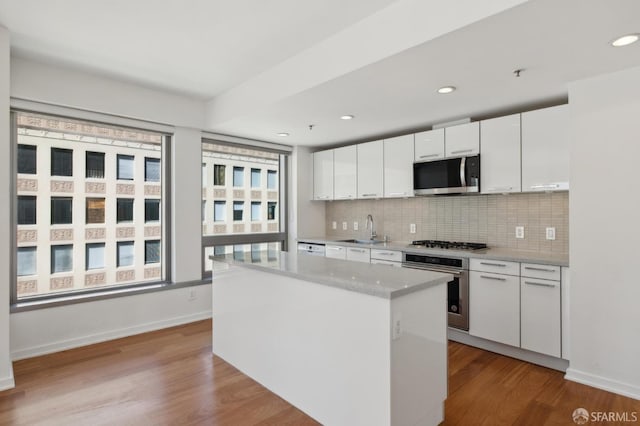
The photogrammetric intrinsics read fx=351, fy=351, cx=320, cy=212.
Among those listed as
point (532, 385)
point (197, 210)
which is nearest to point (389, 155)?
point (197, 210)

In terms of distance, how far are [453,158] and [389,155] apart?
85 centimetres

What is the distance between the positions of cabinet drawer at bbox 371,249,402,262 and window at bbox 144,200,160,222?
8.29ft

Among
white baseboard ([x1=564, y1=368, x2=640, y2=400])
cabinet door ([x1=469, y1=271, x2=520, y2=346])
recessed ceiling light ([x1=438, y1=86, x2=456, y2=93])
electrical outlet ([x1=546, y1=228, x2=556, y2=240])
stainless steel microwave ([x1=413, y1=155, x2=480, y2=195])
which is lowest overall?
white baseboard ([x1=564, y1=368, x2=640, y2=400])

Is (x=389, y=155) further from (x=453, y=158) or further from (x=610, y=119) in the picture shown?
(x=610, y=119)

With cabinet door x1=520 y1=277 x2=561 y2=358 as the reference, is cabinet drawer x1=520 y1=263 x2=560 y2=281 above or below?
above

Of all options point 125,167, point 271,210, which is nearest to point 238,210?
point 271,210

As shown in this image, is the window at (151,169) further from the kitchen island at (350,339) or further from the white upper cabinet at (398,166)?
the white upper cabinet at (398,166)

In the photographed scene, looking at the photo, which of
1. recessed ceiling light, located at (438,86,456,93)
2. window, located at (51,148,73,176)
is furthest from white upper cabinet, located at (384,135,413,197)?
window, located at (51,148,73,176)

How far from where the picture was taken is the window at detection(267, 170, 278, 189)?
5117 mm

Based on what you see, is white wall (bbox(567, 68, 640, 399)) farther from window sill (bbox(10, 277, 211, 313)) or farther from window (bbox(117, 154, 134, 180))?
window (bbox(117, 154, 134, 180))

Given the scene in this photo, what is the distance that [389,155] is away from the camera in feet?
13.9

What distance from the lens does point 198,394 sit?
2447 millimetres

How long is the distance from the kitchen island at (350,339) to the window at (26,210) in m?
2.11

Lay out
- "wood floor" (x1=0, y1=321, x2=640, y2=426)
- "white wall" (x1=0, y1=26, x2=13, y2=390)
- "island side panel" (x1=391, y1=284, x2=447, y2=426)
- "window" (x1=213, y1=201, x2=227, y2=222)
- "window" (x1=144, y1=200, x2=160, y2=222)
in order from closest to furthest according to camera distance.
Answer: "island side panel" (x1=391, y1=284, x2=447, y2=426) < "wood floor" (x1=0, y1=321, x2=640, y2=426) < "white wall" (x1=0, y1=26, x2=13, y2=390) < "window" (x1=144, y1=200, x2=160, y2=222) < "window" (x1=213, y1=201, x2=227, y2=222)
